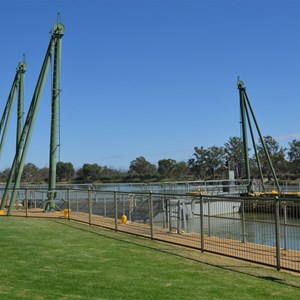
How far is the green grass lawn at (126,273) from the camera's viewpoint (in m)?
7.09

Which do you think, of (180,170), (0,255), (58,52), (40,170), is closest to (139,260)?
(0,255)

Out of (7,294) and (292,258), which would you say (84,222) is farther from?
(7,294)

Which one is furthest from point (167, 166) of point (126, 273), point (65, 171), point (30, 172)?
point (126, 273)

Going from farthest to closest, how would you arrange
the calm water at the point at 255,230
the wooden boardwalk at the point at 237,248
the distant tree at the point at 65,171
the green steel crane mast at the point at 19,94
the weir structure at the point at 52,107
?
the distant tree at the point at 65,171 < the green steel crane mast at the point at 19,94 < the weir structure at the point at 52,107 < the calm water at the point at 255,230 < the wooden boardwalk at the point at 237,248

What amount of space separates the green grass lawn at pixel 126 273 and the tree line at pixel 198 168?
8356 centimetres

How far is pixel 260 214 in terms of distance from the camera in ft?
37.3

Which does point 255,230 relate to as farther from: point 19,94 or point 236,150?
point 236,150

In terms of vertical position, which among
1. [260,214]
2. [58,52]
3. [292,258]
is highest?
[58,52]

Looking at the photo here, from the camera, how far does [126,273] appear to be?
8.55m

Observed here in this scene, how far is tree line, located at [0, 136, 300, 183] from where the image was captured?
99.3 metres

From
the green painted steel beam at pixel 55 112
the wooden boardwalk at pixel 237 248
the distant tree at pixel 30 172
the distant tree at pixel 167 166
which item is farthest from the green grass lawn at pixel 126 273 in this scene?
the distant tree at pixel 30 172

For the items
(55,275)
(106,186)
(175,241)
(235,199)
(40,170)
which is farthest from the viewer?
(40,170)

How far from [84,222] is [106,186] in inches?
953

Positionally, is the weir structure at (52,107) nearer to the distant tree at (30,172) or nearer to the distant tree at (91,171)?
the distant tree at (91,171)
